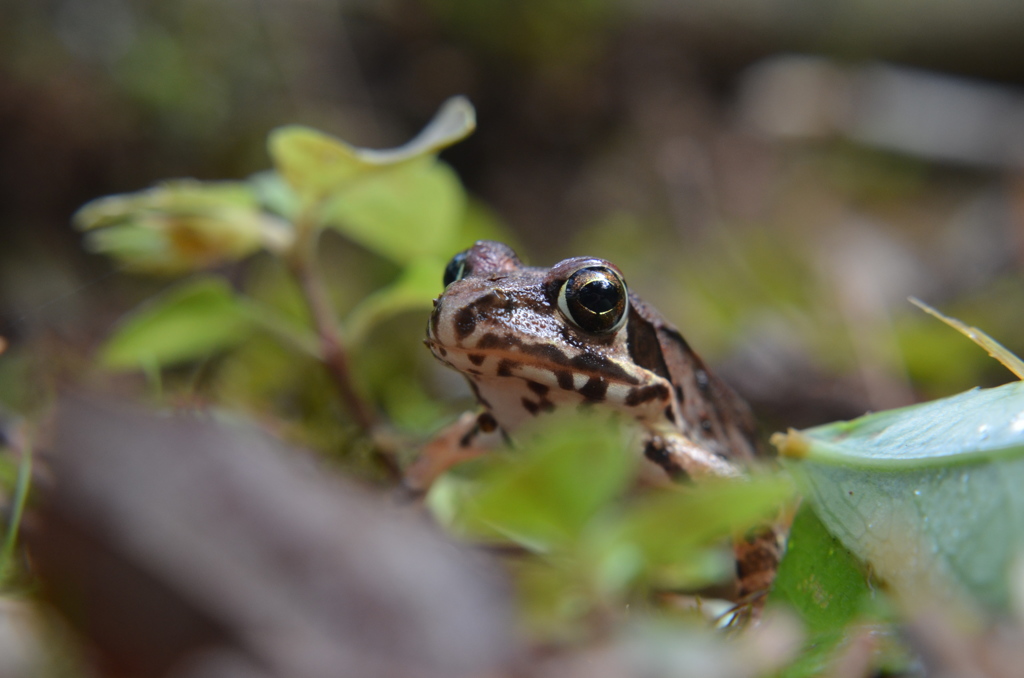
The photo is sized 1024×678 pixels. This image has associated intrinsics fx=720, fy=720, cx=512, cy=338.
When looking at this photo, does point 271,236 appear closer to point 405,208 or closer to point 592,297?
point 405,208

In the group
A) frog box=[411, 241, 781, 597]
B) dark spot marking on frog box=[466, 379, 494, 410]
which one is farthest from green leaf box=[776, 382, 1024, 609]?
dark spot marking on frog box=[466, 379, 494, 410]

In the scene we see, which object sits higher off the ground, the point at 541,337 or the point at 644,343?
the point at 541,337

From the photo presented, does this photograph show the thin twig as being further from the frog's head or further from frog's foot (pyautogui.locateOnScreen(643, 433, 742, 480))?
frog's foot (pyautogui.locateOnScreen(643, 433, 742, 480))

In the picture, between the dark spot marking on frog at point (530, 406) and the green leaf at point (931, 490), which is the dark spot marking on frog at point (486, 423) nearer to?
the dark spot marking on frog at point (530, 406)

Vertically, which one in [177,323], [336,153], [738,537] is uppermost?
[336,153]

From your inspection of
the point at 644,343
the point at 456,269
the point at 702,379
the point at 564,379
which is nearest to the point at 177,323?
the point at 456,269

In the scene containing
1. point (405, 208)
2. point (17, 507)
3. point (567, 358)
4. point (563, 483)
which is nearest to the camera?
point (563, 483)

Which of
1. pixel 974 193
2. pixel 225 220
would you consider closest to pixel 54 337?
pixel 225 220

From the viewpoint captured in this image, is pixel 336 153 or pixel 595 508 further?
pixel 336 153
